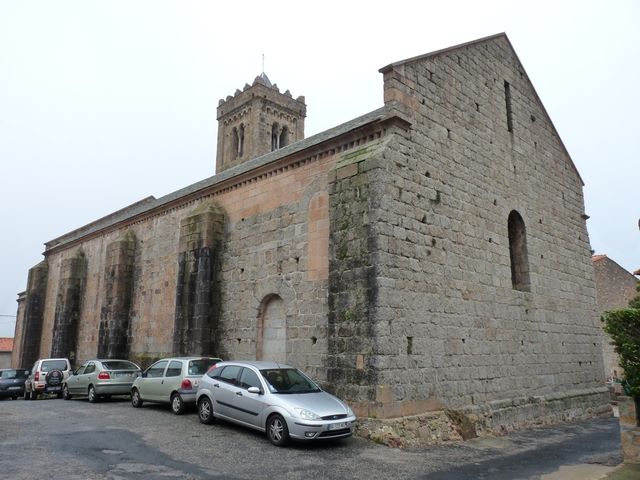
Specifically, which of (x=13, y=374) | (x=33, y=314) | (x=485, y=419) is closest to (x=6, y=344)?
(x=33, y=314)

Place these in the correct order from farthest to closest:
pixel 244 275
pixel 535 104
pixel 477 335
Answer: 1. pixel 535 104
2. pixel 244 275
3. pixel 477 335

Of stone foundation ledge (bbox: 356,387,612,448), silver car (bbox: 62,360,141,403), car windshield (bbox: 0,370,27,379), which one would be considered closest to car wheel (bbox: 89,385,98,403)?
silver car (bbox: 62,360,141,403)

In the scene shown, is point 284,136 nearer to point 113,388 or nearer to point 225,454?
point 113,388

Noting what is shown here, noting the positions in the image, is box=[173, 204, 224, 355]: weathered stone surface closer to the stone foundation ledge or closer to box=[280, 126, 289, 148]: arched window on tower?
the stone foundation ledge

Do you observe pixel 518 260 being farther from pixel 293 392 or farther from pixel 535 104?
pixel 293 392

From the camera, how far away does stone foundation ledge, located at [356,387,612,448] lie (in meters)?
9.77

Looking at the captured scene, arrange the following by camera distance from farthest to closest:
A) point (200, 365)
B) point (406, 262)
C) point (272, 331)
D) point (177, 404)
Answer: point (272, 331)
point (200, 365)
point (177, 404)
point (406, 262)

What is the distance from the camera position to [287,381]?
10.0 m

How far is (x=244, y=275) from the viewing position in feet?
48.0

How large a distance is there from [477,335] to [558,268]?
519cm

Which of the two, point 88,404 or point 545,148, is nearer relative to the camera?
point 88,404

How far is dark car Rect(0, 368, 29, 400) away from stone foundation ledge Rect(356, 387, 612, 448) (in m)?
15.7

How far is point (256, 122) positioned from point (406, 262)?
1263 inches

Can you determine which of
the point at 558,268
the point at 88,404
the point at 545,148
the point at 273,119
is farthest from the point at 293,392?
the point at 273,119
